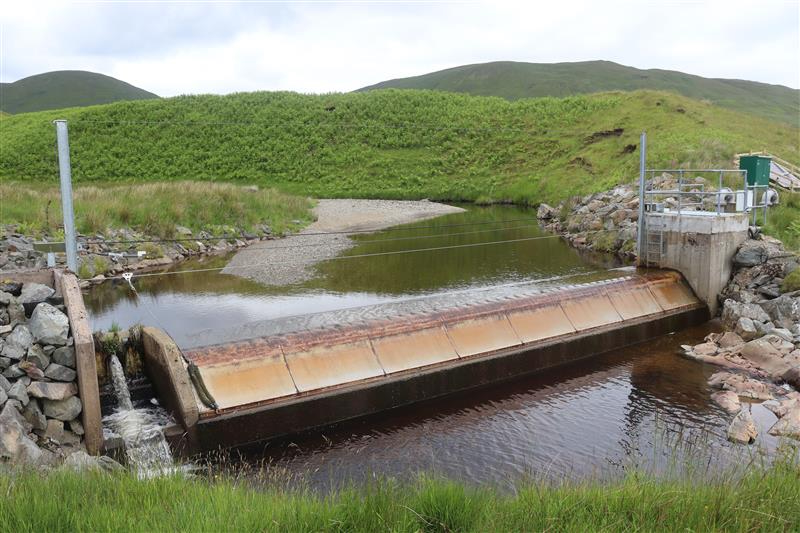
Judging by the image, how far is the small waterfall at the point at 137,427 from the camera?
8.14 m

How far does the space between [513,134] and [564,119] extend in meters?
4.28

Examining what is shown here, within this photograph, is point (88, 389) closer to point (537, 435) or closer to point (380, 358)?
point (380, 358)

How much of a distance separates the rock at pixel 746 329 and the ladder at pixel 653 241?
134 inches

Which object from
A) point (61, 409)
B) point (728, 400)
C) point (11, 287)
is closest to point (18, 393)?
point (61, 409)

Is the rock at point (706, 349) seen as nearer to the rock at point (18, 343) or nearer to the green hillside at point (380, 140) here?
the rock at point (18, 343)

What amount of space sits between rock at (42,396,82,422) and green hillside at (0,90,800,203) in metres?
29.5

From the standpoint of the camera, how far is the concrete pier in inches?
616

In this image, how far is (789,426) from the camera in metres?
9.23

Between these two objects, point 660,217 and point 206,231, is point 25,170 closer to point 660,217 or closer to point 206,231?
point 206,231

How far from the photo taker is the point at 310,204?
36.0 m

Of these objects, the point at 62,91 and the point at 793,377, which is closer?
the point at 793,377

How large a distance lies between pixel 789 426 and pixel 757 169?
10.3 m

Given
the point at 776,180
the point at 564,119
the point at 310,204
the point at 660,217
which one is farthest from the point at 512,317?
the point at 564,119

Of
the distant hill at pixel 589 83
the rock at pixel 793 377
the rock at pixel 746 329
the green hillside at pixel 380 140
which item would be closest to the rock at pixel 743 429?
the rock at pixel 793 377
